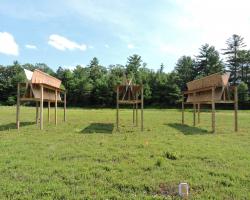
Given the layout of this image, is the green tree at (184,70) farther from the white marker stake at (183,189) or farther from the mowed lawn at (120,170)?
the white marker stake at (183,189)

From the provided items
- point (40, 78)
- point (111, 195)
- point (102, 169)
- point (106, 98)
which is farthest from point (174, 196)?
point (106, 98)

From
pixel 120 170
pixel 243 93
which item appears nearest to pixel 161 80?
pixel 243 93

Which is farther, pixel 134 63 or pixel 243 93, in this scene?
pixel 134 63

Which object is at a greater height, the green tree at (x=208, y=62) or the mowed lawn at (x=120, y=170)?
the green tree at (x=208, y=62)

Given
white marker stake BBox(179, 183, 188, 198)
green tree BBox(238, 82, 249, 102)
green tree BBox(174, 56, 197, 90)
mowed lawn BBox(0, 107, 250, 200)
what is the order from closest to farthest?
white marker stake BBox(179, 183, 188, 198), mowed lawn BBox(0, 107, 250, 200), green tree BBox(238, 82, 249, 102), green tree BBox(174, 56, 197, 90)

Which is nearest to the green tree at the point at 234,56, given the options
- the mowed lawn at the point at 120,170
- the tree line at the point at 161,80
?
the tree line at the point at 161,80

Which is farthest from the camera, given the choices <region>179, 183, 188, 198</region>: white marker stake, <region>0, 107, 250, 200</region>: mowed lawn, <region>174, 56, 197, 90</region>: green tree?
<region>174, 56, 197, 90</region>: green tree

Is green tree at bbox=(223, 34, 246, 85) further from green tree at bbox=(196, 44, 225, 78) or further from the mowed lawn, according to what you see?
the mowed lawn

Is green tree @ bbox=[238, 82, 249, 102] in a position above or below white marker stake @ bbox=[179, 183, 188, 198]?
above

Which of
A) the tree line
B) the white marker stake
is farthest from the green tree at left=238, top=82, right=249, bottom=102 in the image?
the white marker stake

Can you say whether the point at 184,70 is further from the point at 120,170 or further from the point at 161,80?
the point at 120,170

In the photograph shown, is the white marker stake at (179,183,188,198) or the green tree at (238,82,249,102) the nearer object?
the white marker stake at (179,183,188,198)

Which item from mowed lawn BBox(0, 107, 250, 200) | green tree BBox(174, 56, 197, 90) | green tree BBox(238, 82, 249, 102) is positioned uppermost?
green tree BBox(174, 56, 197, 90)

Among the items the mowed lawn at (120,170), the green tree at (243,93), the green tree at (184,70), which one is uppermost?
the green tree at (184,70)
